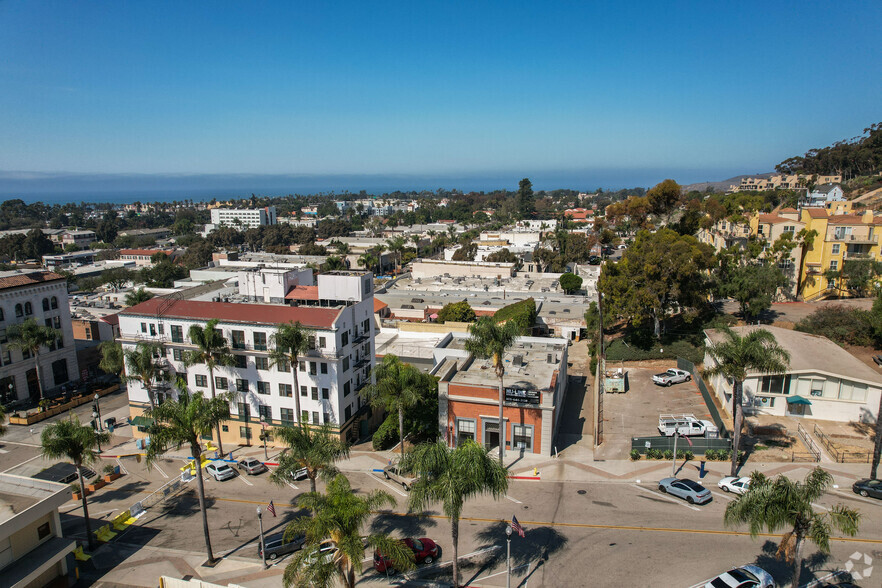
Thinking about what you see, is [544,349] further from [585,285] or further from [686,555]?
[585,285]

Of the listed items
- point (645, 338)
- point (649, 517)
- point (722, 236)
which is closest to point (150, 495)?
point (649, 517)

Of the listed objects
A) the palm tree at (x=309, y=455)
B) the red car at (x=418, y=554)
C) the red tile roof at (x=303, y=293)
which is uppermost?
the red tile roof at (x=303, y=293)

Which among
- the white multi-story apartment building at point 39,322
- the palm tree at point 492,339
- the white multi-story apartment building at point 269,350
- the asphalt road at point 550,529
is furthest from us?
the white multi-story apartment building at point 39,322

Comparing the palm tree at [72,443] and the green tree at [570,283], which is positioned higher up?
the palm tree at [72,443]

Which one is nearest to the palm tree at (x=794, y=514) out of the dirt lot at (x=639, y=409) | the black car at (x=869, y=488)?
the black car at (x=869, y=488)

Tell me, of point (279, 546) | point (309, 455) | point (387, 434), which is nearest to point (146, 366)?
point (387, 434)

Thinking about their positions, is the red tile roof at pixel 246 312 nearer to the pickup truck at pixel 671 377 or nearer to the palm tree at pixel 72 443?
the palm tree at pixel 72 443
